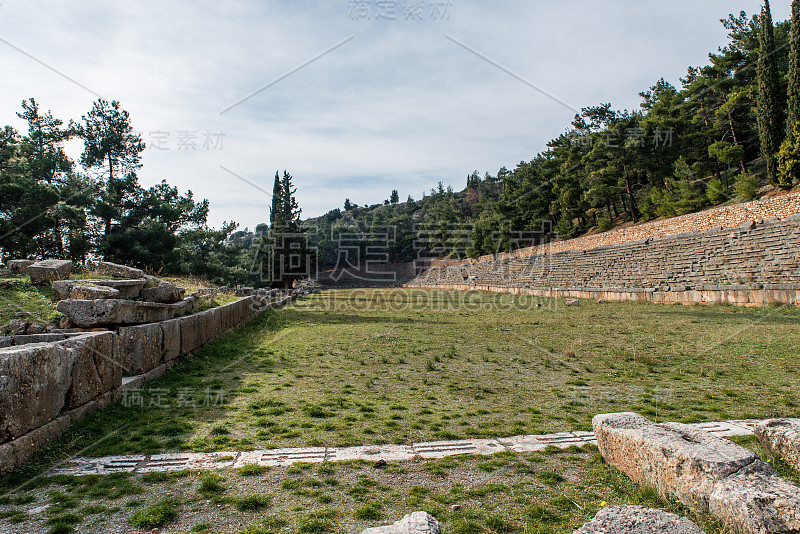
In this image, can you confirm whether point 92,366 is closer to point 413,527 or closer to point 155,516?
point 155,516

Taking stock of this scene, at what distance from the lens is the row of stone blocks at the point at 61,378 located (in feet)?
12.3

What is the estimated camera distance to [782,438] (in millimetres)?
3318

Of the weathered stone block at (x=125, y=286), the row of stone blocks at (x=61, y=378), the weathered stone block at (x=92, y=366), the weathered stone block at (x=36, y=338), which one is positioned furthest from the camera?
the weathered stone block at (x=125, y=286)

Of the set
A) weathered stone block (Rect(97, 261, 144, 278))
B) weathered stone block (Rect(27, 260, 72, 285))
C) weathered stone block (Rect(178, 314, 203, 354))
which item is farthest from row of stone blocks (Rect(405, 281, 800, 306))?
weathered stone block (Rect(27, 260, 72, 285))

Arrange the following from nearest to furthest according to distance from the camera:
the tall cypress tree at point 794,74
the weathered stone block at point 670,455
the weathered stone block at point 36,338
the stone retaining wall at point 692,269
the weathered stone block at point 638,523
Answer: the weathered stone block at point 638,523
the weathered stone block at point 670,455
the weathered stone block at point 36,338
the stone retaining wall at point 692,269
the tall cypress tree at point 794,74

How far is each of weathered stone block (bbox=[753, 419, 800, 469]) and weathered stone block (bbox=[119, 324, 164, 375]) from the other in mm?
7056

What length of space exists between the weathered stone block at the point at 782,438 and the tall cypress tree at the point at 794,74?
22.5m

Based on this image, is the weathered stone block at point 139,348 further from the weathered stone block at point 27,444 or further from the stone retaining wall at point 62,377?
the weathered stone block at point 27,444

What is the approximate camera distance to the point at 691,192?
81.0 feet

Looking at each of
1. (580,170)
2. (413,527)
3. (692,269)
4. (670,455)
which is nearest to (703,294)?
(692,269)

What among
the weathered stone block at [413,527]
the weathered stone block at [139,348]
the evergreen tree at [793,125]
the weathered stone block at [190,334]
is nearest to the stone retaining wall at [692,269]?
the evergreen tree at [793,125]

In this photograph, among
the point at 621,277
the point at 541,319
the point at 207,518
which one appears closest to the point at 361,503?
the point at 207,518

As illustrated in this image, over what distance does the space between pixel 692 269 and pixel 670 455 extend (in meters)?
17.7

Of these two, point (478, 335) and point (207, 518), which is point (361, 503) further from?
point (478, 335)
